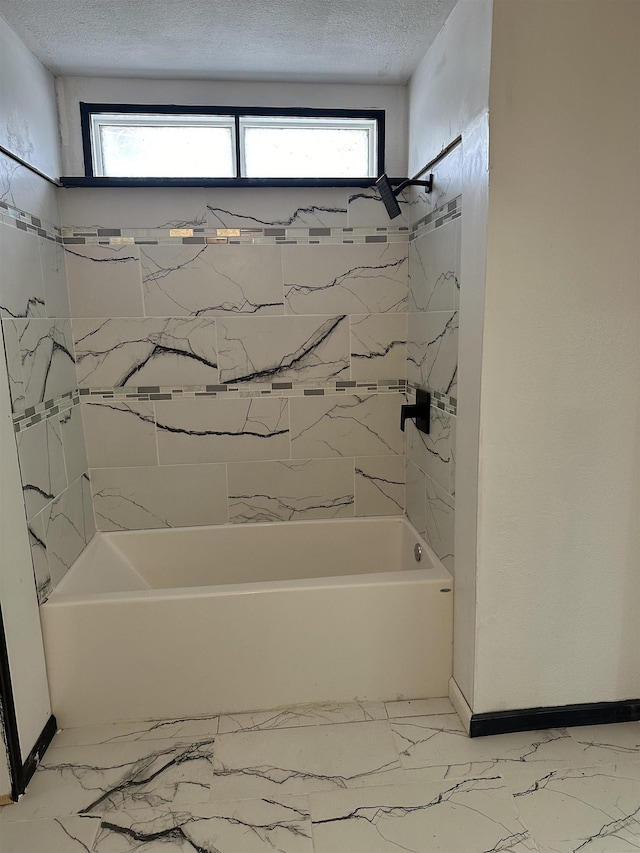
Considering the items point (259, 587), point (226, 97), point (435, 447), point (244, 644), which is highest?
point (226, 97)

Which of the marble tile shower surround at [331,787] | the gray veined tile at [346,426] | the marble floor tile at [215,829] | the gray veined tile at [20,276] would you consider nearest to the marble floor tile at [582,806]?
the marble tile shower surround at [331,787]

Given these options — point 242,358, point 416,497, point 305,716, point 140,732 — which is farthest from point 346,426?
point 140,732

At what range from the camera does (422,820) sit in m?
1.50

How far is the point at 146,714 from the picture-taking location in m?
1.92

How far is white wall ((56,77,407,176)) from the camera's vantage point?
2.21 metres

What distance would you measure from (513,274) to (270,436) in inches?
50.8

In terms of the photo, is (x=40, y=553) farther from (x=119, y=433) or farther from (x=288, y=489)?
(x=288, y=489)

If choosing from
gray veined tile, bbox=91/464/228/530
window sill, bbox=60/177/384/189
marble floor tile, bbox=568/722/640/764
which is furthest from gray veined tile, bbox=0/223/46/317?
marble floor tile, bbox=568/722/640/764

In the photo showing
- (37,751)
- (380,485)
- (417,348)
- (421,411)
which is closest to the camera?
(37,751)

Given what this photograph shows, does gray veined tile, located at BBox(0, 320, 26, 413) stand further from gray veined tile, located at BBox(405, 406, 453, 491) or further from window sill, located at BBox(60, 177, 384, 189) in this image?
gray veined tile, located at BBox(405, 406, 453, 491)

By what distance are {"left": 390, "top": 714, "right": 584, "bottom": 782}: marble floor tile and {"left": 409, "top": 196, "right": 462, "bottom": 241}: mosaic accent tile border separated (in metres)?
1.72

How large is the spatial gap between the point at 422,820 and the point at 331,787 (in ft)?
0.90

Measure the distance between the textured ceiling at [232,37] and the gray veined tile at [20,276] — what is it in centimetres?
70

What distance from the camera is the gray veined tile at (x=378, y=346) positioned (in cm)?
243
